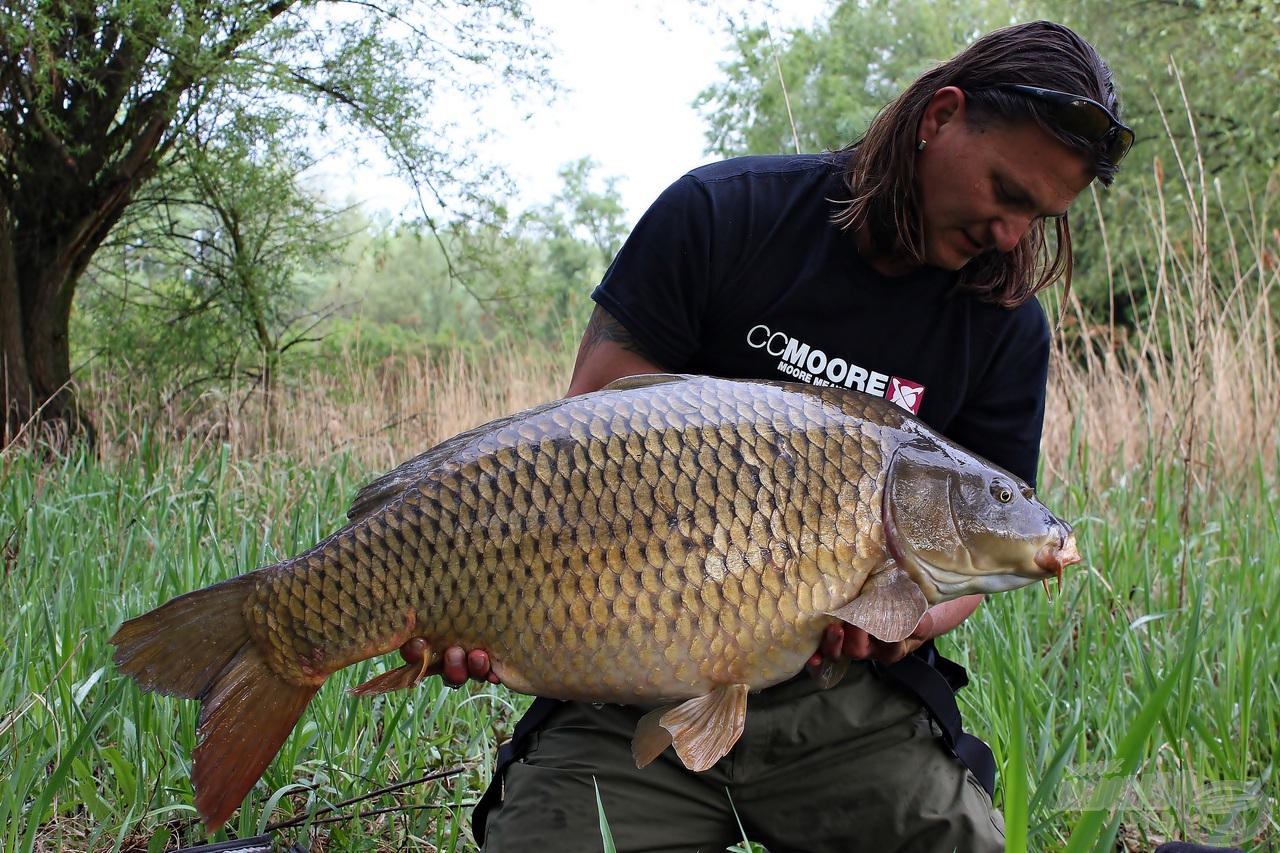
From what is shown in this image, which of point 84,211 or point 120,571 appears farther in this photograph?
point 84,211

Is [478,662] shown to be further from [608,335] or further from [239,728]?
[608,335]

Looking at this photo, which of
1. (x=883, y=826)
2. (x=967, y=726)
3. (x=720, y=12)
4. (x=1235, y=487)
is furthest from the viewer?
(x=720, y=12)

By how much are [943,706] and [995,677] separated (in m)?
0.43

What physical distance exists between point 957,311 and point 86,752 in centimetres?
159

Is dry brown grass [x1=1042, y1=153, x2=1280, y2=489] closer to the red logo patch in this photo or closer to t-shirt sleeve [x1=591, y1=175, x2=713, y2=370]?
the red logo patch

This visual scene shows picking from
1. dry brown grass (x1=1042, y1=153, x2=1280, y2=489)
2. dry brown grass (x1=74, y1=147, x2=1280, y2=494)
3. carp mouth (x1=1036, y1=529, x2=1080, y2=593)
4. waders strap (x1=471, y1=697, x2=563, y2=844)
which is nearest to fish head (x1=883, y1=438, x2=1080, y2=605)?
carp mouth (x1=1036, y1=529, x2=1080, y2=593)

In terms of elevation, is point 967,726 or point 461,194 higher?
point 461,194

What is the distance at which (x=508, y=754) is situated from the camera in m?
1.61

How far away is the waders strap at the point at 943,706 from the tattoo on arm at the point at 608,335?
599 mm

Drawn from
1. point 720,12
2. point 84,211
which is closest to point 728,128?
point 720,12

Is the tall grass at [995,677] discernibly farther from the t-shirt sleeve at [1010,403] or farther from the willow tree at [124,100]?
the willow tree at [124,100]

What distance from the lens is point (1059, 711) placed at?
2.17m

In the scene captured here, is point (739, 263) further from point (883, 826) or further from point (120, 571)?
point (120, 571)

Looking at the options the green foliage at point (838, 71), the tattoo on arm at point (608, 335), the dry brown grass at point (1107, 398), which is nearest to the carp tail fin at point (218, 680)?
the tattoo on arm at point (608, 335)
